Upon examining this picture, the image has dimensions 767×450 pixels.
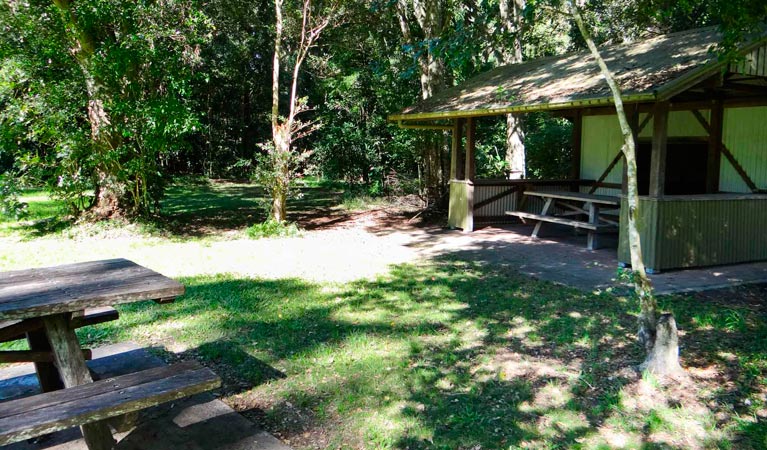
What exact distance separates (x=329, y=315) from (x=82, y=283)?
3.04 meters

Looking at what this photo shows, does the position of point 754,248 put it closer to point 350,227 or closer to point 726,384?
point 726,384

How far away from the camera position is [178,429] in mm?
3812

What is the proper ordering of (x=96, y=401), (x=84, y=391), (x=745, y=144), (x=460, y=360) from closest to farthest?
(x=96, y=401)
(x=84, y=391)
(x=460, y=360)
(x=745, y=144)

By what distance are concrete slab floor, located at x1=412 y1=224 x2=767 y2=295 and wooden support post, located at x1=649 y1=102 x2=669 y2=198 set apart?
125cm

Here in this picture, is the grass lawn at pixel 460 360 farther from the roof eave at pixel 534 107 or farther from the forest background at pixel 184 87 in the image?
the forest background at pixel 184 87

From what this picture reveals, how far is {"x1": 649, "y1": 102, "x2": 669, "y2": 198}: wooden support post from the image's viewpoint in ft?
26.8

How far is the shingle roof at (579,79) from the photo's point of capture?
7.93m

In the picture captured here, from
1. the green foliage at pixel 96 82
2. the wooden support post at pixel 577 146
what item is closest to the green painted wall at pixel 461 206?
the wooden support post at pixel 577 146

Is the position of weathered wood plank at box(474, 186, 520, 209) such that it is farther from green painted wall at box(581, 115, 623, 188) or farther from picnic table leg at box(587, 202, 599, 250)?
picnic table leg at box(587, 202, 599, 250)

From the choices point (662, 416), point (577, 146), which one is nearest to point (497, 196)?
point (577, 146)

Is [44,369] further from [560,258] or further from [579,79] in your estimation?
[579,79]

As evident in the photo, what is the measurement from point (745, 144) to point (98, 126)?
12126mm

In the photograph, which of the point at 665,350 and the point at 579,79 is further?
the point at 579,79

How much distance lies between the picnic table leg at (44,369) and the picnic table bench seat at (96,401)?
0.98 m
